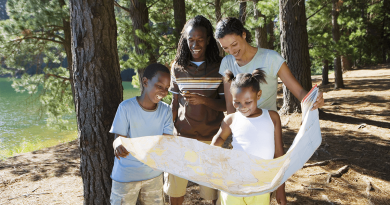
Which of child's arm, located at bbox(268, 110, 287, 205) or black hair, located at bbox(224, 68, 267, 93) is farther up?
black hair, located at bbox(224, 68, 267, 93)

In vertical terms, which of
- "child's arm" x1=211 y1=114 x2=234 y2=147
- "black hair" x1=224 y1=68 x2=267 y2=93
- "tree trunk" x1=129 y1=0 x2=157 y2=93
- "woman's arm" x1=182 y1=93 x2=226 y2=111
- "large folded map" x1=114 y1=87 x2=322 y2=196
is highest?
"tree trunk" x1=129 y1=0 x2=157 y2=93

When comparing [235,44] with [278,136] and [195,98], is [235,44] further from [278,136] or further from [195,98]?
[278,136]

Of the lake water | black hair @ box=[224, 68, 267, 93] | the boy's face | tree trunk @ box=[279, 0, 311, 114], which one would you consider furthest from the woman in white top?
the lake water

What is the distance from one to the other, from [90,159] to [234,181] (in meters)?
1.27

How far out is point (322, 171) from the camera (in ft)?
12.1

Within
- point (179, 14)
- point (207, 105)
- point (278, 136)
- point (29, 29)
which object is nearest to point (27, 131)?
point (29, 29)

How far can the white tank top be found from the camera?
1.73 metres

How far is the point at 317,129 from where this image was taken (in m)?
1.80

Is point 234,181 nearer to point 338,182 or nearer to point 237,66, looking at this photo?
point 237,66

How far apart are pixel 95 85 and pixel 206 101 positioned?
0.91 meters

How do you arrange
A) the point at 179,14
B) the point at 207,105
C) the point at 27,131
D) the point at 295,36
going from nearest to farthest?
the point at 207,105 < the point at 295,36 < the point at 179,14 < the point at 27,131

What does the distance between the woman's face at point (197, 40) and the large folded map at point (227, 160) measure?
0.74 m

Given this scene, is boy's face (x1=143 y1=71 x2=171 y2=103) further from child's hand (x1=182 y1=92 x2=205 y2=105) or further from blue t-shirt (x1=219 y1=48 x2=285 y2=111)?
blue t-shirt (x1=219 y1=48 x2=285 y2=111)

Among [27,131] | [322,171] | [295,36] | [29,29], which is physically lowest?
[27,131]
